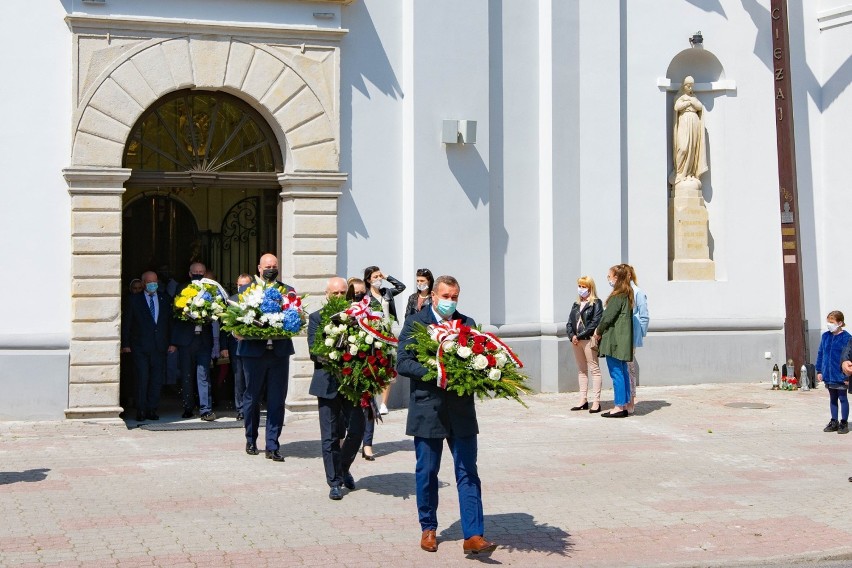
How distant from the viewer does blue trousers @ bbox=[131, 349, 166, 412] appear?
1416cm

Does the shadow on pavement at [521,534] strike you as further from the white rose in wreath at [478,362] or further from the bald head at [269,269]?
the bald head at [269,269]

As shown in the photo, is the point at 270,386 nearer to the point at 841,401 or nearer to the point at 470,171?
the point at 470,171

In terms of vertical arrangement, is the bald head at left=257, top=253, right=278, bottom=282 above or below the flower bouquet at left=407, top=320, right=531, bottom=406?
above

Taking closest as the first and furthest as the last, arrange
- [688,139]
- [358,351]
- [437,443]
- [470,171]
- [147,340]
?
[437,443] < [358,351] < [147,340] < [470,171] < [688,139]

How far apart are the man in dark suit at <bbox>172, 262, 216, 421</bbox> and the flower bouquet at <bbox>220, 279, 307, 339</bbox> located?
3.02m

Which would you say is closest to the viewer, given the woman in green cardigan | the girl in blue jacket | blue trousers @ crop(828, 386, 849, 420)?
the girl in blue jacket

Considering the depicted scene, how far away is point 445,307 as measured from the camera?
26.7 feet

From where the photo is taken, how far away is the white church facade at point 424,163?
13.9 meters

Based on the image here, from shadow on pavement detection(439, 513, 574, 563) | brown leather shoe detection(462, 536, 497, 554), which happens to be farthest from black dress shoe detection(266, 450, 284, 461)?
brown leather shoe detection(462, 536, 497, 554)

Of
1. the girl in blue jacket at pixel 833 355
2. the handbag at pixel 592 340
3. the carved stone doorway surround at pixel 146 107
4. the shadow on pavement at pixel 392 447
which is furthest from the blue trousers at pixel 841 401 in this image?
the carved stone doorway surround at pixel 146 107

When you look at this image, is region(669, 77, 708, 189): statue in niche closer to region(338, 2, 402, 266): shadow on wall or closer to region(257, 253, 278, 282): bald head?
region(338, 2, 402, 266): shadow on wall

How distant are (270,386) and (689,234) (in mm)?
8596

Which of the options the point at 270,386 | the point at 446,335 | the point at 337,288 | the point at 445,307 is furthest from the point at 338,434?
the point at 446,335

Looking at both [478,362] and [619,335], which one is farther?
[619,335]
